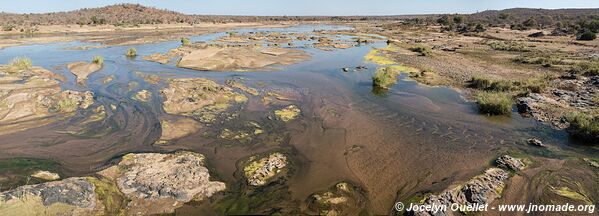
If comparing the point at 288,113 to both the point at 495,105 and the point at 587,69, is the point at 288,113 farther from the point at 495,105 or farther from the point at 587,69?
the point at 587,69

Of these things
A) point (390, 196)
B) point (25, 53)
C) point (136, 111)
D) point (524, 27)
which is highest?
point (524, 27)

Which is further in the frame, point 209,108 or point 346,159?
point 209,108

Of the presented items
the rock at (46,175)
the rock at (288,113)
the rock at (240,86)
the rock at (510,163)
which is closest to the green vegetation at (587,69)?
the rock at (510,163)

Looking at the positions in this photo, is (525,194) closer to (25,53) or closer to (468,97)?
(468,97)

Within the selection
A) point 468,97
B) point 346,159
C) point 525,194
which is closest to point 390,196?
point 346,159

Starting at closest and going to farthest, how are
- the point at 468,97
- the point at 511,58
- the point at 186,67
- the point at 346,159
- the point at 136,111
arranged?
1. the point at 346,159
2. the point at 136,111
3. the point at 468,97
4. the point at 186,67
5. the point at 511,58

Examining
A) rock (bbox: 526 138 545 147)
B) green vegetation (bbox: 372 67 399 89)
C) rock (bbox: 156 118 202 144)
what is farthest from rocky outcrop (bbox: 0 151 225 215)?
green vegetation (bbox: 372 67 399 89)

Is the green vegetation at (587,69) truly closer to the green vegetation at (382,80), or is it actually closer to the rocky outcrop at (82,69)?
the green vegetation at (382,80)

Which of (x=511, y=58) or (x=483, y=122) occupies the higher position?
(x=511, y=58)
